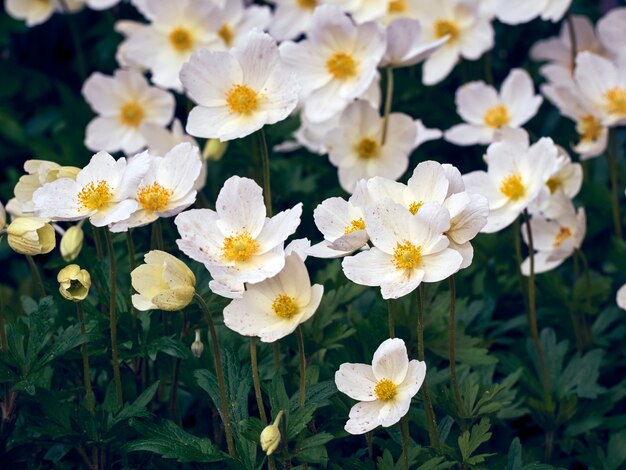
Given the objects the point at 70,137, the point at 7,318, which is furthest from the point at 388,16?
the point at 7,318

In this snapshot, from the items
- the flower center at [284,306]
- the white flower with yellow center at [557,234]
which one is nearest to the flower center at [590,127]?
the white flower with yellow center at [557,234]

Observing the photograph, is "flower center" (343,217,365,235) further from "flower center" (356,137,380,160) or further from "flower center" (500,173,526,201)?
"flower center" (356,137,380,160)

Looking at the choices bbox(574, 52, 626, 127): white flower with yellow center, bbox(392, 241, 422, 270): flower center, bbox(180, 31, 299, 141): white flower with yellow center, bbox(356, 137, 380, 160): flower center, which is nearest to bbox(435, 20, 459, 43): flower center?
bbox(574, 52, 626, 127): white flower with yellow center

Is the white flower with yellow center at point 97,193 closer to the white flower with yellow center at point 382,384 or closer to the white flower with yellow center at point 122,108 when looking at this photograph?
the white flower with yellow center at point 382,384

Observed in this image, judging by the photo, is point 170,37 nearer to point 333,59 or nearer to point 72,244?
point 333,59

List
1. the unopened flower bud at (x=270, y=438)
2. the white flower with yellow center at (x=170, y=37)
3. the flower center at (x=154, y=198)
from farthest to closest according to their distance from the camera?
1. the white flower with yellow center at (x=170, y=37)
2. the flower center at (x=154, y=198)
3. the unopened flower bud at (x=270, y=438)

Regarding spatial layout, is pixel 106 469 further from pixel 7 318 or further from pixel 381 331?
pixel 381 331

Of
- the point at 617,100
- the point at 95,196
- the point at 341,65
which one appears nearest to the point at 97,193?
the point at 95,196
